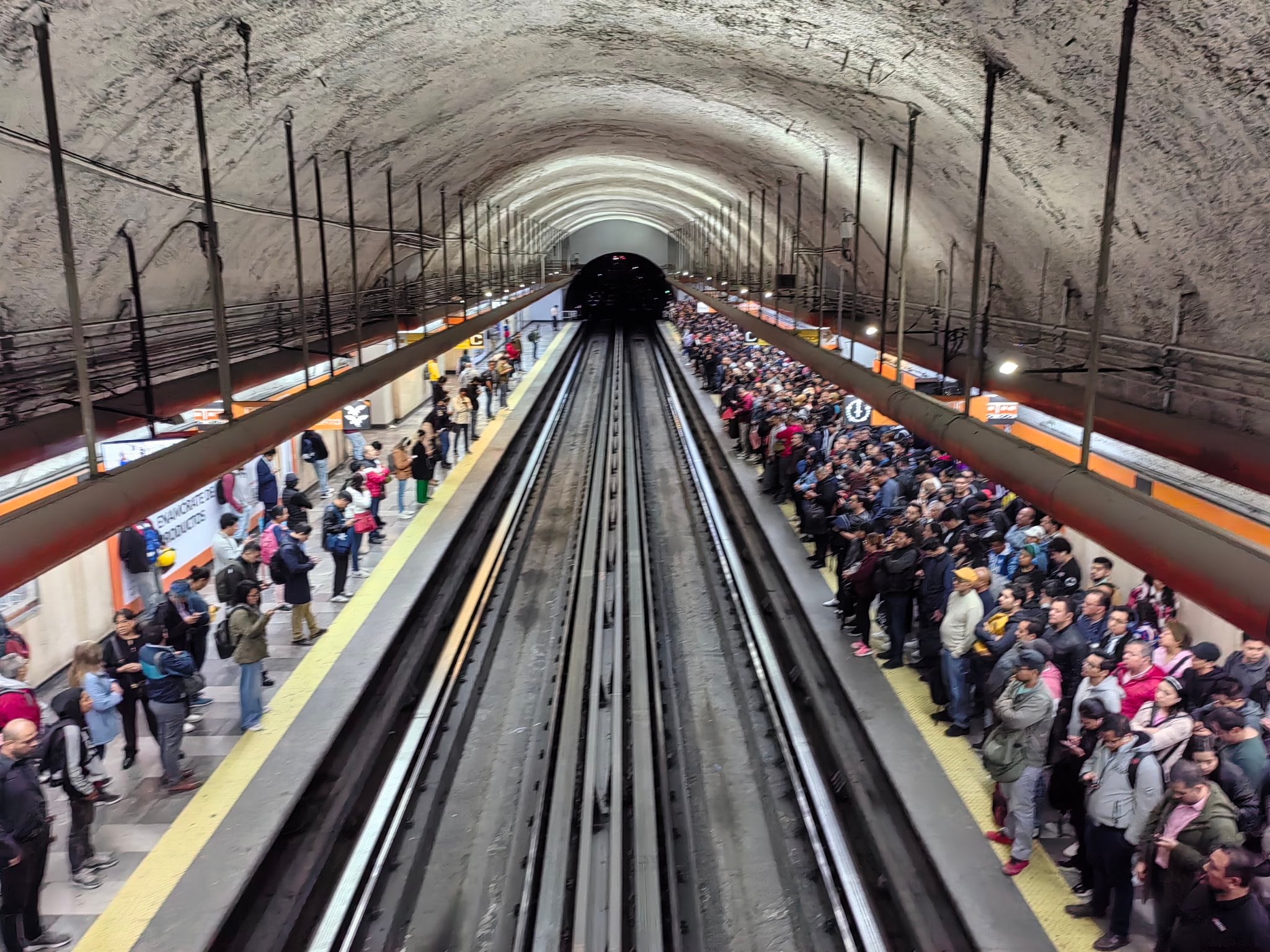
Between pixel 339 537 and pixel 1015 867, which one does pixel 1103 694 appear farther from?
pixel 339 537

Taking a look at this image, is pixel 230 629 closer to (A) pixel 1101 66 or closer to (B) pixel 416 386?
(A) pixel 1101 66

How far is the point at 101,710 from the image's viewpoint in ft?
21.3

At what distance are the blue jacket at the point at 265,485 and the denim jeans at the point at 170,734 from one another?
5.01 metres

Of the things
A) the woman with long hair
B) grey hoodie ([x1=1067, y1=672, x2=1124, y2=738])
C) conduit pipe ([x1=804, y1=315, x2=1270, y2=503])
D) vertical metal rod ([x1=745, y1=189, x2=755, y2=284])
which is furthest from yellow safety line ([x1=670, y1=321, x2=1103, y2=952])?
vertical metal rod ([x1=745, y1=189, x2=755, y2=284])

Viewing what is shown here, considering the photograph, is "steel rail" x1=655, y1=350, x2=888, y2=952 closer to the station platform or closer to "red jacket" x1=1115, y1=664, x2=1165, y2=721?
the station platform

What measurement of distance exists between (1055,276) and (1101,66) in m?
3.95

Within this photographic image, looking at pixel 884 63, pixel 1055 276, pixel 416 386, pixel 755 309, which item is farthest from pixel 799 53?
pixel 416 386

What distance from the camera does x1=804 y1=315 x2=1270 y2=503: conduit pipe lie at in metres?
5.51

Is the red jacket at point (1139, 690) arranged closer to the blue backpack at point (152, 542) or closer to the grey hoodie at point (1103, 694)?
the grey hoodie at point (1103, 694)

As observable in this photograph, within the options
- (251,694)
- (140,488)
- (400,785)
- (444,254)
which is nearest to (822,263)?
(444,254)

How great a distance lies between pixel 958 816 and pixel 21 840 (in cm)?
559

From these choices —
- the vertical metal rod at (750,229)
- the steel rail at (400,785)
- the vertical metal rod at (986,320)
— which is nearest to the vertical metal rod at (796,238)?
the vertical metal rod at (750,229)

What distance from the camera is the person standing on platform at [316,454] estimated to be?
47.0ft

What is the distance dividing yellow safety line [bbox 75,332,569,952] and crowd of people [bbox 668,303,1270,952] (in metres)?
5.06
